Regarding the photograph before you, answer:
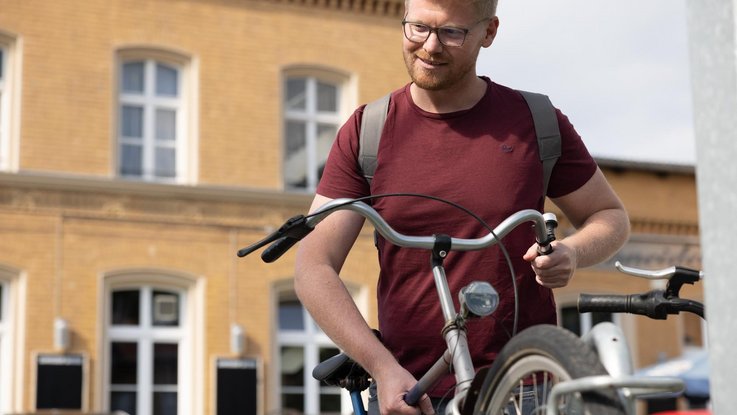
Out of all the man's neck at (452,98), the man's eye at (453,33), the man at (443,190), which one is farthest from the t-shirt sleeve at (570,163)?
the man's eye at (453,33)

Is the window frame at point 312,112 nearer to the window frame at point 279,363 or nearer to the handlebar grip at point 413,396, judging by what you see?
the window frame at point 279,363

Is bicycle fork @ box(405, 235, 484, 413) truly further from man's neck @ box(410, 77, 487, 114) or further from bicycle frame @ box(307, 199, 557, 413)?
man's neck @ box(410, 77, 487, 114)

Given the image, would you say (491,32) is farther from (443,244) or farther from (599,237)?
(443,244)

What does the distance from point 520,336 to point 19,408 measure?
16.5m

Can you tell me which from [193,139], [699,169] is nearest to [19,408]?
[193,139]

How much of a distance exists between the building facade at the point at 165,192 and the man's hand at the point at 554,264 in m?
15.9

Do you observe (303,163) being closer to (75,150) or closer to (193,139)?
(193,139)

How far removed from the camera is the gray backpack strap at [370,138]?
135 inches

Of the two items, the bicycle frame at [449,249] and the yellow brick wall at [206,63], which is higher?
the yellow brick wall at [206,63]

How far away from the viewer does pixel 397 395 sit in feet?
9.62

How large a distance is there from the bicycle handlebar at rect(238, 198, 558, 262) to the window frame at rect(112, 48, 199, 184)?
16788 mm

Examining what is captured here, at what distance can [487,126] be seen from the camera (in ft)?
11.2

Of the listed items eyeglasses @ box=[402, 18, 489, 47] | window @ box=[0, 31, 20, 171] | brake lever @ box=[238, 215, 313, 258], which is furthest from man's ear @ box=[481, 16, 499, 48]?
window @ box=[0, 31, 20, 171]

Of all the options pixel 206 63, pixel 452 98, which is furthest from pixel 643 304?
pixel 206 63
